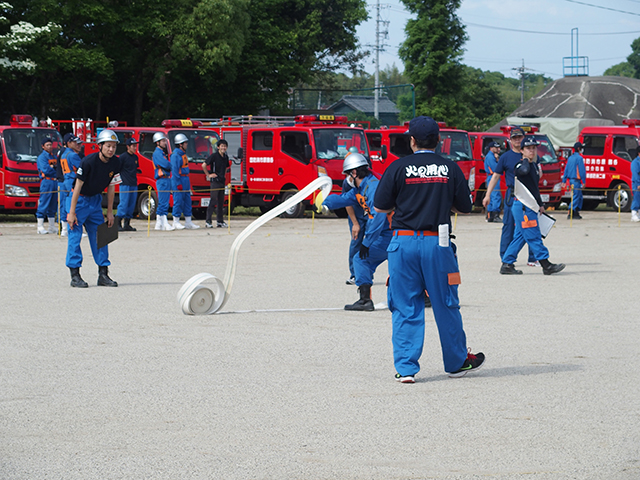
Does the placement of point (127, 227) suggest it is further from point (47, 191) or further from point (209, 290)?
point (209, 290)

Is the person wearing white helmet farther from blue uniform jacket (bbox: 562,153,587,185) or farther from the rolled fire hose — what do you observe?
the rolled fire hose

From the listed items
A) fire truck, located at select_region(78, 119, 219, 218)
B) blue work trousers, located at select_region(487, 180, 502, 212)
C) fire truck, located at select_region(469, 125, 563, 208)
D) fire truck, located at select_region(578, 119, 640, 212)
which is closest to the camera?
fire truck, located at select_region(78, 119, 219, 218)

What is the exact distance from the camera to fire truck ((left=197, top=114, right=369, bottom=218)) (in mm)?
22953

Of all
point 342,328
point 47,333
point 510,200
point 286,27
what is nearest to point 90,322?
point 47,333

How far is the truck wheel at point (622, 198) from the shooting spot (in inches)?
1043

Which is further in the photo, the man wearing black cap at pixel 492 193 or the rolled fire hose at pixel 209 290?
the man wearing black cap at pixel 492 193

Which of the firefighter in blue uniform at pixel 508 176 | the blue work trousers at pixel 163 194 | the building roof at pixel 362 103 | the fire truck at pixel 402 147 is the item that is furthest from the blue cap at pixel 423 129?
the building roof at pixel 362 103

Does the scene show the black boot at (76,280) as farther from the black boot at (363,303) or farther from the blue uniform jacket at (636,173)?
the blue uniform jacket at (636,173)

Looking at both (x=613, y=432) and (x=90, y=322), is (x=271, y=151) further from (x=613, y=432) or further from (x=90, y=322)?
(x=613, y=432)

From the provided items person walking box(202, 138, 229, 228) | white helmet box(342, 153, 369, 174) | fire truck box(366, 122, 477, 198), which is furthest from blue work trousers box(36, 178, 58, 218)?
white helmet box(342, 153, 369, 174)

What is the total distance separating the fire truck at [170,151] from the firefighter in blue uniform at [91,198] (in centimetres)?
1051

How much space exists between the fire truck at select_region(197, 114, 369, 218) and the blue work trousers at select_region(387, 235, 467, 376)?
53.2 feet

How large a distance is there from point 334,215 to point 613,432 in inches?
816

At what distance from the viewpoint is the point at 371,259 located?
380 inches
